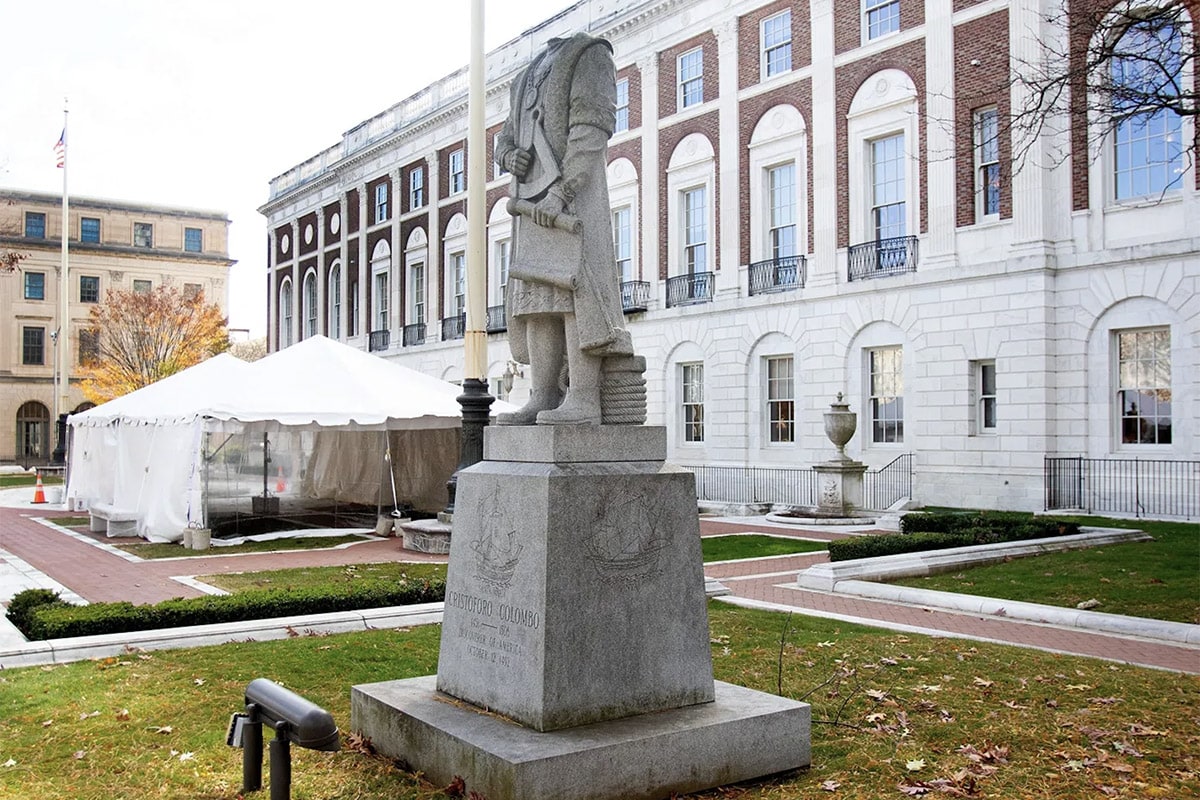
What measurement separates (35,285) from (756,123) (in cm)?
5704

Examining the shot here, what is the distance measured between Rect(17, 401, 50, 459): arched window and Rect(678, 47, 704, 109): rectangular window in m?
53.8

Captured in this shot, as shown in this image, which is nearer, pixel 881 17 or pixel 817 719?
pixel 817 719

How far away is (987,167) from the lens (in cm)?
2288

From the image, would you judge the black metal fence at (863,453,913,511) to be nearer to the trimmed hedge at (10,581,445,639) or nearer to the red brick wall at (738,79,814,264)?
the red brick wall at (738,79,814,264)

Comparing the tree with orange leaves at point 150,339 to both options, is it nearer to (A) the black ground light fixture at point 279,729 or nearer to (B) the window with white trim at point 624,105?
(B) the window with white trim at point 624,105

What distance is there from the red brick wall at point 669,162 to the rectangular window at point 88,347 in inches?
1669

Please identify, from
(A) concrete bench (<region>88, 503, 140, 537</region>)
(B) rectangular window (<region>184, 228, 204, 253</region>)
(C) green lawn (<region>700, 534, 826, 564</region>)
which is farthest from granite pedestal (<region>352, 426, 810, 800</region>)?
(B) rectangular window (<region>184, 228, 204, 253</region>)

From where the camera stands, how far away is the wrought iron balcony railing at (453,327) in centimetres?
4103

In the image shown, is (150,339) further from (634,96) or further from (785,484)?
(785,484)

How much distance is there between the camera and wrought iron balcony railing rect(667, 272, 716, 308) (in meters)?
29.8

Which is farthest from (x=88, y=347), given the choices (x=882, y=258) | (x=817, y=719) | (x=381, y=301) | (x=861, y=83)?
(x=817, y=719)

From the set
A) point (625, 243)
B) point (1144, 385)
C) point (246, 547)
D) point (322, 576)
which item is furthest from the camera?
point (625, 243)

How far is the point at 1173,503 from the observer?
19.6m

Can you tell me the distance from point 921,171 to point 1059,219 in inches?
140
